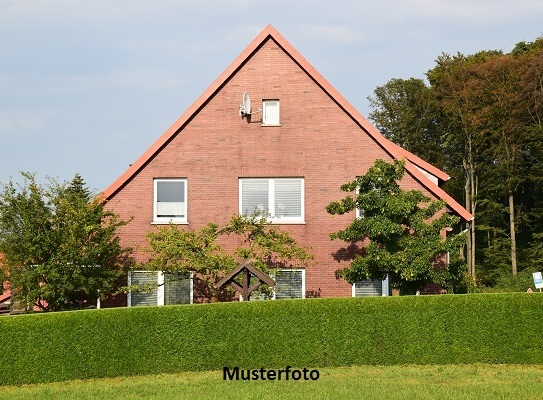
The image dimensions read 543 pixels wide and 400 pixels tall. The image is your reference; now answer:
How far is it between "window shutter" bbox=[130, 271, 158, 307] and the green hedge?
7.66m

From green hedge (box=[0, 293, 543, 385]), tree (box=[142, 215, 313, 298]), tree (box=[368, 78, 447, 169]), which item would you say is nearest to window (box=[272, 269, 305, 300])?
tree (box=[142, 215, 313, 298])

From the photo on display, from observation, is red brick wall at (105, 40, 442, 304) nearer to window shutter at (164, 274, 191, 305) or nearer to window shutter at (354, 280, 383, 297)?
window shutter at (164, 274, 191, 305)

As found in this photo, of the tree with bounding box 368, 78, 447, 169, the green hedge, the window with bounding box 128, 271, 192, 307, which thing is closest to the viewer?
the green hedge

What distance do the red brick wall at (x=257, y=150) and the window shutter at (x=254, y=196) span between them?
0.82 ft

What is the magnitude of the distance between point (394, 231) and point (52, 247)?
9.43 meters

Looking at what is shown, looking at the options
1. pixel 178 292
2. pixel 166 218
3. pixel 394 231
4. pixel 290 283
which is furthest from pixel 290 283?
pixel 394 231

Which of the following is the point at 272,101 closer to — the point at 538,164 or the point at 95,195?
the point at 95,195

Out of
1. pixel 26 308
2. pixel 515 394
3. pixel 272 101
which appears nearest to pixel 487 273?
pixel 272 101

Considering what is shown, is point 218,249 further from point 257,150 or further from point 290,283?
point 257,150

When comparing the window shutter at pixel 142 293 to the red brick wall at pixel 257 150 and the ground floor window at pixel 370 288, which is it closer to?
the red brick wall at pixel 257 150

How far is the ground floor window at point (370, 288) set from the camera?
29.4 meters

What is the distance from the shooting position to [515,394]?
59.4ft

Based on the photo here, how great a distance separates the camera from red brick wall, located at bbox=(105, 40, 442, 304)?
2997cm

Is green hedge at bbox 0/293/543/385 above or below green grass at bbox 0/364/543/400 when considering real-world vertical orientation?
above
